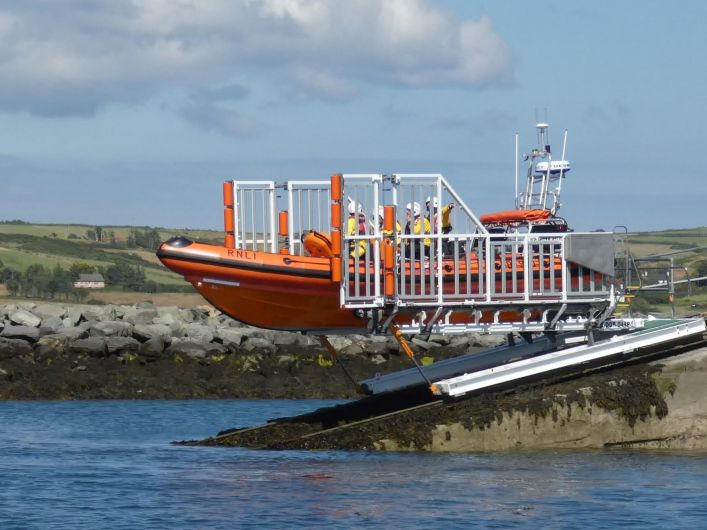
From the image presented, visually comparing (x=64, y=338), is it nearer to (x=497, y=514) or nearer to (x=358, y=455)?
(x=358, y=455)

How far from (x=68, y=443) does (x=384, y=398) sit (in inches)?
190

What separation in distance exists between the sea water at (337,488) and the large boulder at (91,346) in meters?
10.6

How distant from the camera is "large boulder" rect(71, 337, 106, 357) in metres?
33.8

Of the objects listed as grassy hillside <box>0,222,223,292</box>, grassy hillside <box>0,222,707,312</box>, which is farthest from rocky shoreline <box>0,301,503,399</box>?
grassy hillside <box>0,222,223,292</box>

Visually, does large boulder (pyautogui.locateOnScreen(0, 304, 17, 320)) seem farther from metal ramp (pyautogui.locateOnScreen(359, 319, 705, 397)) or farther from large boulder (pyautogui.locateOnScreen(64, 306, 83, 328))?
metal ramp (pyautogui.locateOnScreen(359, 319, 705, 397))

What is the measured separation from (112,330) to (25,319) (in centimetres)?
255

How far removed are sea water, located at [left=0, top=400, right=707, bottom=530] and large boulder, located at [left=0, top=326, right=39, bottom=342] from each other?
1147 cm

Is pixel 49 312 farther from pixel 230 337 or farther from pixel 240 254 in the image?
pixel 240 254

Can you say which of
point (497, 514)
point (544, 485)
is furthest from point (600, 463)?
point (497, 514)

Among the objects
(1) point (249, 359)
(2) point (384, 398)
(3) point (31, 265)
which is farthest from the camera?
(3) point (31, 265)

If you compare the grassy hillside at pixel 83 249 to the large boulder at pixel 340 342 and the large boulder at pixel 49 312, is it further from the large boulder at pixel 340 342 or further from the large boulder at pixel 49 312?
the large boulder at pixel 340 342

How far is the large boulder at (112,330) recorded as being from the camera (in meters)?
34.8

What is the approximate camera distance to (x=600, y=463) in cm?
1978

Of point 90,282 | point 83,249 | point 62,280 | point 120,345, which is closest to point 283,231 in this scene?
point 120,345
